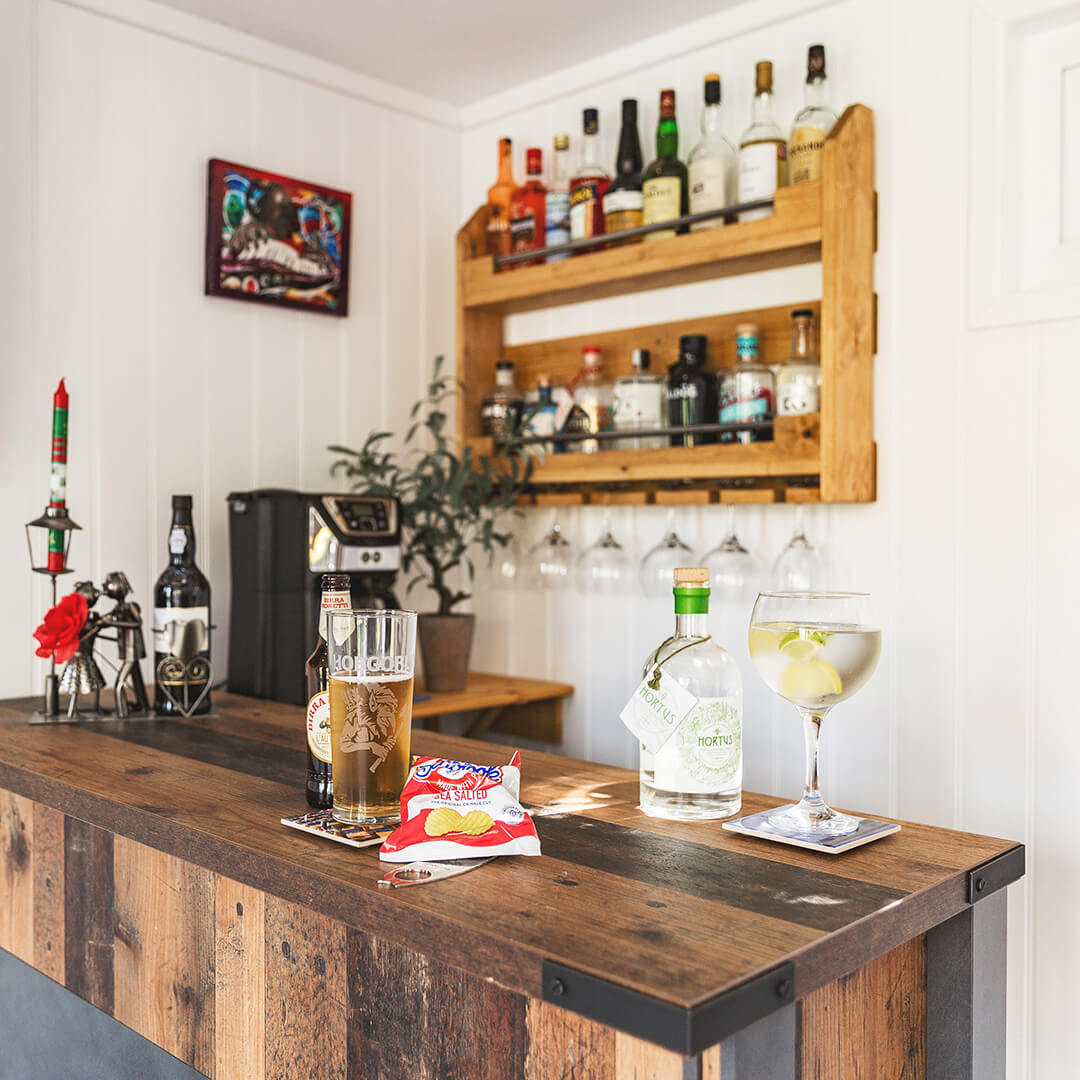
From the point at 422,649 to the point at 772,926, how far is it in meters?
1.76

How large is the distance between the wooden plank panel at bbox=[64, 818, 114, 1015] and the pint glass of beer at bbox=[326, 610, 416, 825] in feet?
1.62

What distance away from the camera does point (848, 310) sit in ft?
6.79

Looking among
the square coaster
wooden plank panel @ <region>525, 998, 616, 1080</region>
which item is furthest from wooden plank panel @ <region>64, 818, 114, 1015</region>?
the square coaster

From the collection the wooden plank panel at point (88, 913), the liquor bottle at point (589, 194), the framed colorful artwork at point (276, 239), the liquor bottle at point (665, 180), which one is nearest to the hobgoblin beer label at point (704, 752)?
the wooden plank panel at point (88, 913)

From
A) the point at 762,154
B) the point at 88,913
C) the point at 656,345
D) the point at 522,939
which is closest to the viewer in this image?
the point at 522,939

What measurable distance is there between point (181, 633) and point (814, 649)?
1229 millimetres

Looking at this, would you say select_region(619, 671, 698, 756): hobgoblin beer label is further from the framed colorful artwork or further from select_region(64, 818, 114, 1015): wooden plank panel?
the framed colorful artwork

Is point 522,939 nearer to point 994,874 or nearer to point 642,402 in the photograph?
point 994,874

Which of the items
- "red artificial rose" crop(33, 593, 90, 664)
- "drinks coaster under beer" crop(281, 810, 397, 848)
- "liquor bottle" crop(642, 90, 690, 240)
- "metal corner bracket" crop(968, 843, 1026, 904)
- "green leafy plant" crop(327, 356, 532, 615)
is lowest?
"metal corner bracket" crop(968, 843, 1026, 904)

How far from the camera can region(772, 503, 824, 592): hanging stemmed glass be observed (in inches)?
84.9

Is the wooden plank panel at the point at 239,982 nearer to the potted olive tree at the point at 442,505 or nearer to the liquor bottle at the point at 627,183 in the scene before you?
the potted olive tree at the point at 442,505

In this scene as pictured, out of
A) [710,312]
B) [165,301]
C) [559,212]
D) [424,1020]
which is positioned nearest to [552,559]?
[710,312]

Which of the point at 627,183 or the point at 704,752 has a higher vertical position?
the point at 627,183

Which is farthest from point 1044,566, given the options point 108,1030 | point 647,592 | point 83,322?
point 83,322
